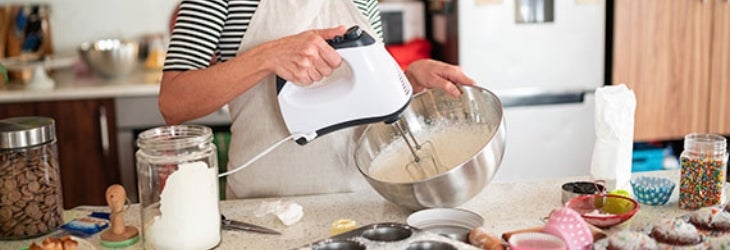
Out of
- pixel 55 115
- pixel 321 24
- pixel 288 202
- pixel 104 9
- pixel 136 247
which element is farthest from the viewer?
pixel 104 9

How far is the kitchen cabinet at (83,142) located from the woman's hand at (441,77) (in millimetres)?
1618

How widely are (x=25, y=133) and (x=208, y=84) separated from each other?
0.95ft

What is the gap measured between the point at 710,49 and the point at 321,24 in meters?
1.88

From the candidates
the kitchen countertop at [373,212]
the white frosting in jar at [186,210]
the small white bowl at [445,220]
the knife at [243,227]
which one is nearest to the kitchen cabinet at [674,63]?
the kitchen countertop at [373,212]

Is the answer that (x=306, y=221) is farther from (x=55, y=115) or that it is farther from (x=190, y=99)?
(x=55, y=115)

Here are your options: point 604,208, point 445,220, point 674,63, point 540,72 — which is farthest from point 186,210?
point 674,63

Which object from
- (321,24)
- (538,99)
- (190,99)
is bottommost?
(538,99)

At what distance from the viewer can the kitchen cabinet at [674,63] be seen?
2.71 metres

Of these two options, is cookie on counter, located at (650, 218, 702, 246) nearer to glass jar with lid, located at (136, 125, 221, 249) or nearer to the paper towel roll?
the paper towel roll

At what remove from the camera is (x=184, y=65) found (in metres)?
1.31

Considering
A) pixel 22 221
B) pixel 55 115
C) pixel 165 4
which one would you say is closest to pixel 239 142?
pixel 22 221

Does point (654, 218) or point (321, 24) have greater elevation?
point (321, 24)

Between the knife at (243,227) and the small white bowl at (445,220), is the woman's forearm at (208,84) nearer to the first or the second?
the knife at (243,227)

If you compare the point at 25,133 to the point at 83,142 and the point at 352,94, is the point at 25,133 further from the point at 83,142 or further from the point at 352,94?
the point at 83,142
